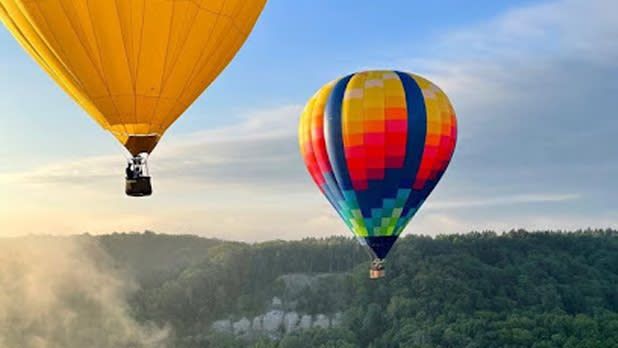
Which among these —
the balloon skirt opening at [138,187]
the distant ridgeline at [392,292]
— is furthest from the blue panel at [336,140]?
the distant ridgeline at [392,292]

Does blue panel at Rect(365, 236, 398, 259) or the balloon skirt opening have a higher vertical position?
the balloon skirt opening

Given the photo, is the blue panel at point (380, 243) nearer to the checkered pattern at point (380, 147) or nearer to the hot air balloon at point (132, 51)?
the checkered pattern at point (380, 147)

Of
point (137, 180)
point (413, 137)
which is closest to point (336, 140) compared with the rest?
point (413, 137)

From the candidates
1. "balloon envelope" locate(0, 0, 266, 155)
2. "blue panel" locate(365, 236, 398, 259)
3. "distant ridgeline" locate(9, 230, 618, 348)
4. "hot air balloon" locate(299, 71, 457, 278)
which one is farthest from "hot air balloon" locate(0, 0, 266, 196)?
"distant ridgeline" locate(9, 230, 618, 348)

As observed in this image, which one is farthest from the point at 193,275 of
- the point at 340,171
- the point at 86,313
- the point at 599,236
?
the point at 340,171

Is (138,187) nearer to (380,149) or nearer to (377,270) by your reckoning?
(377,270)

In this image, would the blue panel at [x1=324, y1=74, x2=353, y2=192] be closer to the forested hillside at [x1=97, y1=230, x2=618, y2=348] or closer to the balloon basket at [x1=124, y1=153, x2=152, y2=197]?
the balloon basket at [x1=124, y1=153, x2=152, y2=197]
